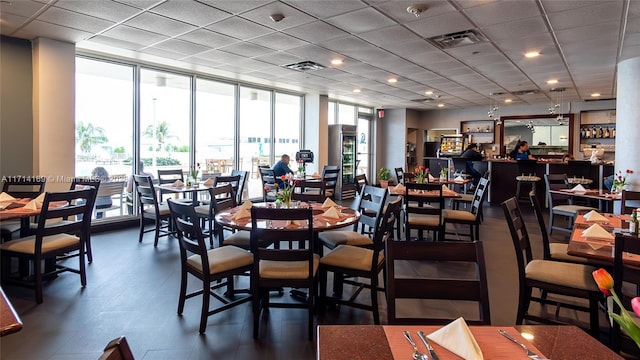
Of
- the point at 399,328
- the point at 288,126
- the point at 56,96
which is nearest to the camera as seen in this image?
the point at 399,328

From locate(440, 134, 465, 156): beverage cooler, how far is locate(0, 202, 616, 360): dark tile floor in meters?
9.60

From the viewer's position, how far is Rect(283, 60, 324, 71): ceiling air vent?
6.51 metres

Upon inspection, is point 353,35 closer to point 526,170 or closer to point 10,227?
point 10,227

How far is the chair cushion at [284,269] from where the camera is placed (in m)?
2.75

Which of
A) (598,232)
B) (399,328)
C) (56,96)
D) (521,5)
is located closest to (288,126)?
(56,96)

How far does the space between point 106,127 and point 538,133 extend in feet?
42.6

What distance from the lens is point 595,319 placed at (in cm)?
252

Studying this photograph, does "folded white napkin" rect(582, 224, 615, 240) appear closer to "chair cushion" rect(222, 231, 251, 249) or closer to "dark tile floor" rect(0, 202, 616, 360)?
"dark tile floor" rect(0, 202, 616, 360)

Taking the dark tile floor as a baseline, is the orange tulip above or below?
above

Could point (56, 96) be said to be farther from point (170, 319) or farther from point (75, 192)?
point (170, 319)

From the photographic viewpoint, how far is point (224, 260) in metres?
2.97

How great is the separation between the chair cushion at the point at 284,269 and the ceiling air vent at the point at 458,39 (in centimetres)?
363

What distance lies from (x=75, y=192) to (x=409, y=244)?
11.1 feet

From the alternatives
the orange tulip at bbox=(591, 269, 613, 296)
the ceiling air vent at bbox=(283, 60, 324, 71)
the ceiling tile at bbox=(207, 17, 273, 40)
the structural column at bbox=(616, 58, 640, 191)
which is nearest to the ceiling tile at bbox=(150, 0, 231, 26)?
the ceiling tile at bbox=(207, 17, 273, 40)
